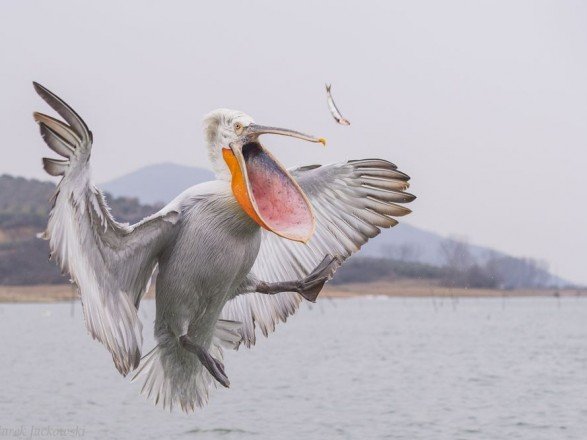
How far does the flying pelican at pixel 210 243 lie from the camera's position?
444 centimetres

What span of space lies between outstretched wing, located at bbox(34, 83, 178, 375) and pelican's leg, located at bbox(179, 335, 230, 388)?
0.80 feet

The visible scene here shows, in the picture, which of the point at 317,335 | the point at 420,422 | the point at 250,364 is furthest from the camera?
the point at 317,335

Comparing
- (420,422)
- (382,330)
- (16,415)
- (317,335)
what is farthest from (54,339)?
(420,422)

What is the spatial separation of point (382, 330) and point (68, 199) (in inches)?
3413

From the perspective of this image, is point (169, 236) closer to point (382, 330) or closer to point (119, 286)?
point (119, 286)

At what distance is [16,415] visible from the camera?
3222cm

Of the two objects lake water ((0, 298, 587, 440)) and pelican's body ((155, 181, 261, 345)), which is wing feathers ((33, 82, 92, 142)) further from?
lake water ((0, 298, 587, 440))

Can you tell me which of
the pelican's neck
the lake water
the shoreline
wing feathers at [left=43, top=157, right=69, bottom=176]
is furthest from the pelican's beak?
the shoreline

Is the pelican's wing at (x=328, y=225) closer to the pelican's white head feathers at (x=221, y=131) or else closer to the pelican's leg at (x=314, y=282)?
the pelican's leg at (x=314, y=282)

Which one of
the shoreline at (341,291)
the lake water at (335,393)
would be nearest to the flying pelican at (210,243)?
the lake water at (335,393)

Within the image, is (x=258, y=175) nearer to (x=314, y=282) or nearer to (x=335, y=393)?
(x=314, y=282)

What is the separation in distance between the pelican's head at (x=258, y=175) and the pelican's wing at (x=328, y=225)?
1194 mm

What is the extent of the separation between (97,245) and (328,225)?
1.48 m

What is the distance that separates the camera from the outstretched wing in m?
4.59
